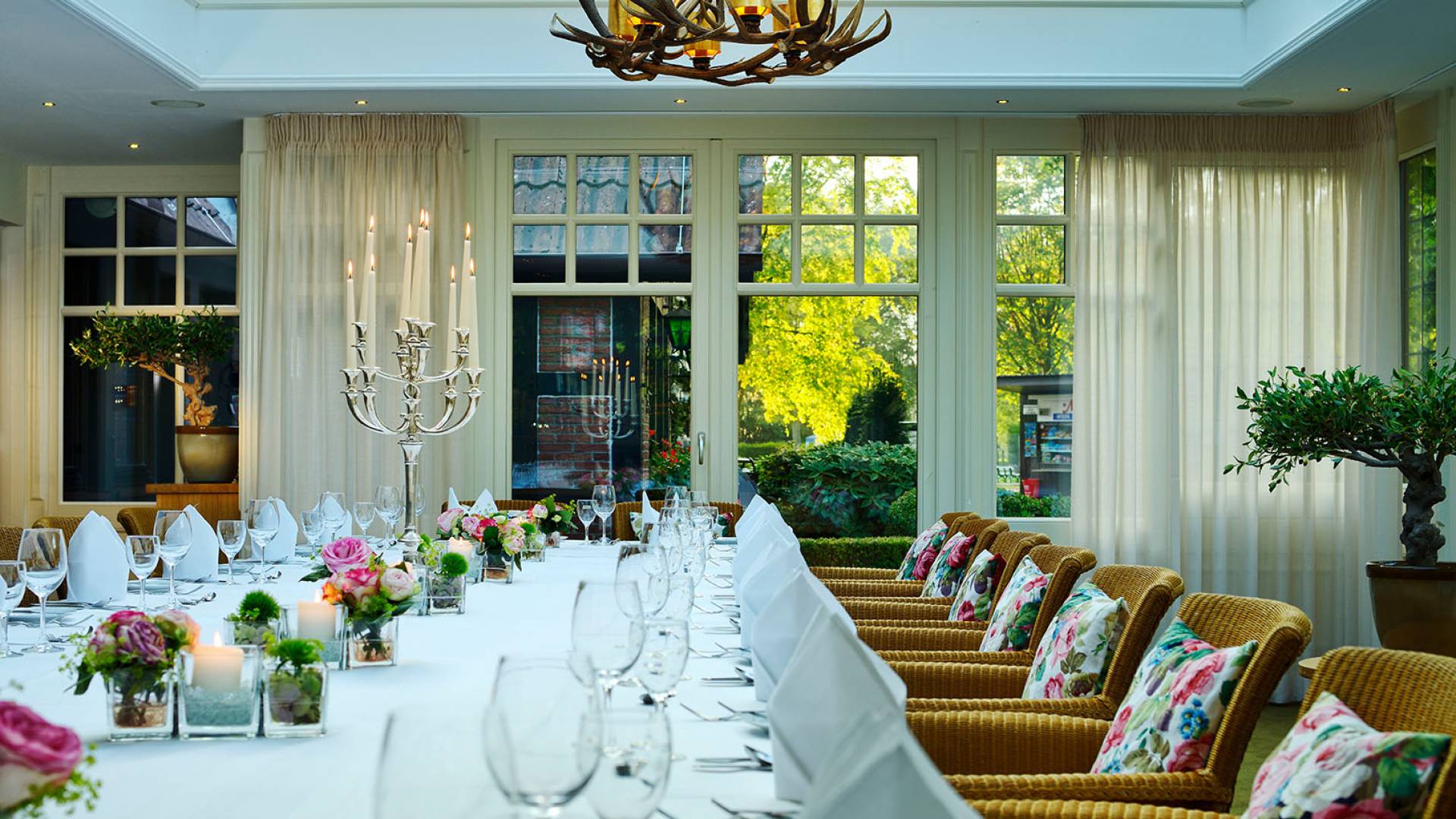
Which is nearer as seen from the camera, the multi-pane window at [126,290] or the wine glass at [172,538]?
Answer: the wine glass at [172,538]

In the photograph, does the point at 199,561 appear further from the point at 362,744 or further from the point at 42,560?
the point at 362,744

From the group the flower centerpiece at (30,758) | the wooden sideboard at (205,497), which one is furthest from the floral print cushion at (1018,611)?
the wooden sideboard at (205,497)

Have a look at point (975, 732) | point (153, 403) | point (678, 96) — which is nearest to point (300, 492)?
point (153, 403)

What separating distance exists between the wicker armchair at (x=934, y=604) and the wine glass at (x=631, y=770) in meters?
2.73

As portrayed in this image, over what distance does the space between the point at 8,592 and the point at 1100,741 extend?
221 centimetres

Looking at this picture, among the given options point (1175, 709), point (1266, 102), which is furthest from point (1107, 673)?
point (1266, 102)

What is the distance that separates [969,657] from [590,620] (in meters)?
1.75

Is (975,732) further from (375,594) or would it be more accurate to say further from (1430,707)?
(375,594)

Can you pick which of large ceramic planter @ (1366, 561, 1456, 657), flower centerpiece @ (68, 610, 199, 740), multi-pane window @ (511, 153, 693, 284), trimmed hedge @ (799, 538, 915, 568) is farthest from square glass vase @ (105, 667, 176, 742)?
multi-pane window @ (511, 153, 693, 284)

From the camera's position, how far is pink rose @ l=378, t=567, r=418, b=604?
243 centimetres

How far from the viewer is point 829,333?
723cm

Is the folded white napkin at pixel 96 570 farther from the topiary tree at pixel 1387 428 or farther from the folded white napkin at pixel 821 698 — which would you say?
the topiary tree at pixel 1387 428

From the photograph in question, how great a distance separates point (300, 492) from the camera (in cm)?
714

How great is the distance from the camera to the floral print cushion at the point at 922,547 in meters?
5.05
